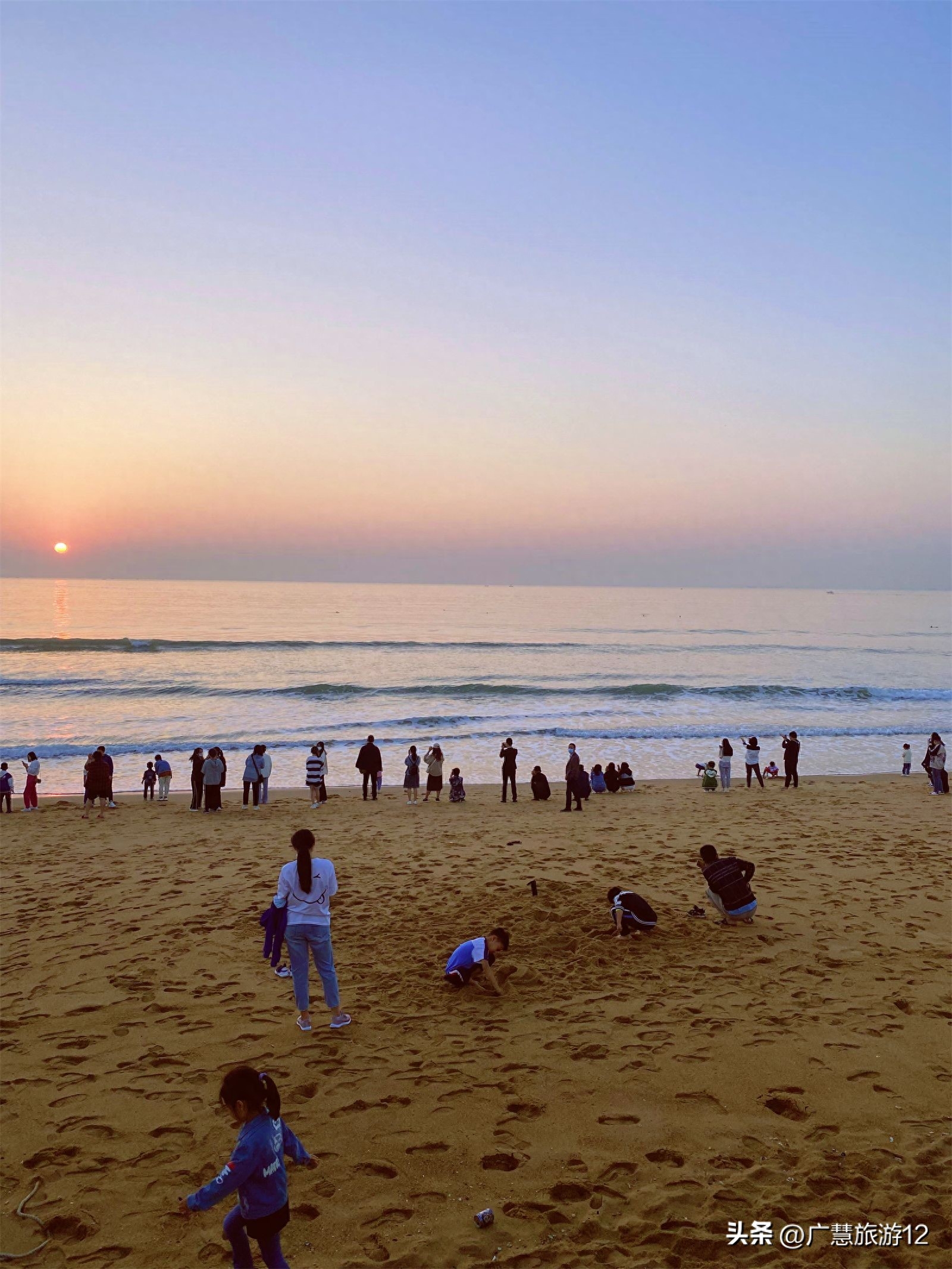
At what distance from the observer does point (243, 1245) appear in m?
3.66

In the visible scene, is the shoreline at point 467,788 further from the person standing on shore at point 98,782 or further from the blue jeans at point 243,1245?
the blue jeans at point 243,1245

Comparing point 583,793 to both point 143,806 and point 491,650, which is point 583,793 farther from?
point 491,650

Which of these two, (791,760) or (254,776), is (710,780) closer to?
(791,760)

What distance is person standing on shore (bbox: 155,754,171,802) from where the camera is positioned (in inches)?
752

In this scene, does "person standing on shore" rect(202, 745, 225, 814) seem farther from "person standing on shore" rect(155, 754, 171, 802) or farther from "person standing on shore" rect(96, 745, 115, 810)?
"person standing on shore" rect(155, 754, 171, 802)

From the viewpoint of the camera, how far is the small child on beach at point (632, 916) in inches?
340

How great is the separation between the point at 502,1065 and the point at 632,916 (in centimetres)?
301

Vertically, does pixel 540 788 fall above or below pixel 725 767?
below

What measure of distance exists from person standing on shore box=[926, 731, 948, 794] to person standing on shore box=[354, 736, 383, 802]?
44.4 feet

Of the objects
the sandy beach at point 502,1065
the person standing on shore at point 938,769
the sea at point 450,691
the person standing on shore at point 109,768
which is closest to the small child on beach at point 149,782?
the person standing on shore at point 109,768

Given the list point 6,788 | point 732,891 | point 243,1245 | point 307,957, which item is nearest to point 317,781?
point 6,788

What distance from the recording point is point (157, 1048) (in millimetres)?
6281

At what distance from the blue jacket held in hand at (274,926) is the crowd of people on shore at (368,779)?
10.9 metres

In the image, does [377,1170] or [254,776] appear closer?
[377,1170]
